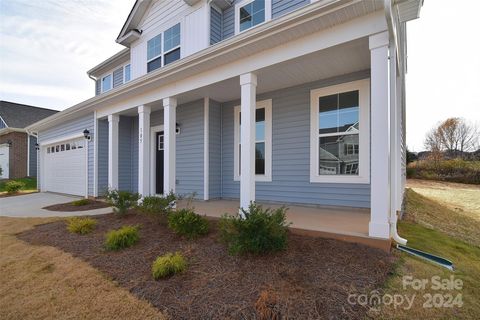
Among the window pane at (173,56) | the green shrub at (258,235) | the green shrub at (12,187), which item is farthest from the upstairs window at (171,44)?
the green shrub at (12,187)

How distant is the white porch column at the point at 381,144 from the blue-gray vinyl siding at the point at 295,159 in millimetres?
2039

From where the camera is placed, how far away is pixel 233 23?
22.8 ft

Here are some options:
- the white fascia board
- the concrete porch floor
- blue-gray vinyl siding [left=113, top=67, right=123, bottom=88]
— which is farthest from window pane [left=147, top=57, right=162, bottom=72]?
the concrete porch floor

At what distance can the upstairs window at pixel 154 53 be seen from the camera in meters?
8.00

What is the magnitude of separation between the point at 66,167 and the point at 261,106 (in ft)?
29.8

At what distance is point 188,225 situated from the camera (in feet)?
13.0

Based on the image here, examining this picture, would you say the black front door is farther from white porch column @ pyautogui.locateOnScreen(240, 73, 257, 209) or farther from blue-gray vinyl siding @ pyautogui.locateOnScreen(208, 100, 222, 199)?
white porch column @ pyautogui.locateOnScreen(240, 73, 257, 209)

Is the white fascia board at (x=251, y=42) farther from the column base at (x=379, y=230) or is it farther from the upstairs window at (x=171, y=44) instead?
the column base at (x=379, y=230)

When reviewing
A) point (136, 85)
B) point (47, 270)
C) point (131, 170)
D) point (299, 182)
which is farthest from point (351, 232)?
point (131, 170)

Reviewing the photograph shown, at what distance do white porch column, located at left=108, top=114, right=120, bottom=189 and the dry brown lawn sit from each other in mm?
4199

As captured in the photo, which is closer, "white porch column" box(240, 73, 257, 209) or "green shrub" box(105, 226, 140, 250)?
"green shrub" box(105, 226, 140, 250)

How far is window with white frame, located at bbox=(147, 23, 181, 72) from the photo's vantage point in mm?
7555

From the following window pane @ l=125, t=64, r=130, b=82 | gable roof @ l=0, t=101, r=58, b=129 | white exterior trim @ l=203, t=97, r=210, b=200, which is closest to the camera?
white exterior trim @ l=203, t=97, r=210, b=200

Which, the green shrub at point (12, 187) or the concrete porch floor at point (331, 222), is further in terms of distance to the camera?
the green shrub at point (12, 187)
